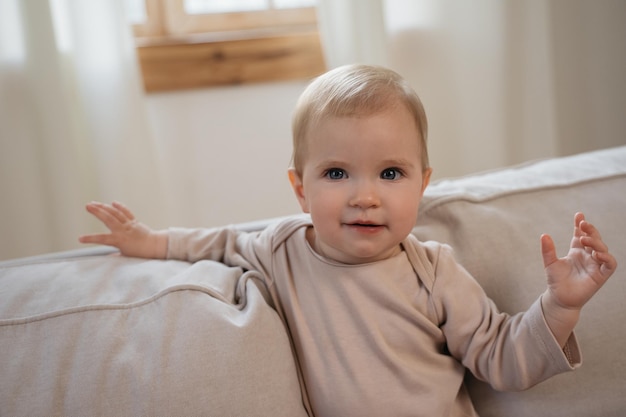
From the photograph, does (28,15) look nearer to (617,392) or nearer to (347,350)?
(347,350)

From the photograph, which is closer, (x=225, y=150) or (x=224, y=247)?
(x=224, y=247)

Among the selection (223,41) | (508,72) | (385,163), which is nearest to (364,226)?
(385,163)

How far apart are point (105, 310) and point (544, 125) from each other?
1.84m

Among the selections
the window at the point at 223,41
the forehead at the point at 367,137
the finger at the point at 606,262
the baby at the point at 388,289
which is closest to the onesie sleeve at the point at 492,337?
the baby at the point at 388,289

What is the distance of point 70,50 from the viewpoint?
71.2 inches

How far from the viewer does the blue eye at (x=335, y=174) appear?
0.91 meters

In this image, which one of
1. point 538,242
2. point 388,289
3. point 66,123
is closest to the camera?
point 388,289

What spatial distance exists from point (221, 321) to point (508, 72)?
1.69 metres

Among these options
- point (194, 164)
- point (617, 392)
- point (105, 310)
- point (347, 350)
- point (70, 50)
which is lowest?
point (617, 392)

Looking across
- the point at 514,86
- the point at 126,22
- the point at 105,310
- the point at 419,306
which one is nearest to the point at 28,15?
the point at 126,22

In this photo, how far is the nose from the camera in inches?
34.3

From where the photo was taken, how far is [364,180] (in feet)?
2.91

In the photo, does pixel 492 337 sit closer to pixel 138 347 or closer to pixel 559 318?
pixel 559 318

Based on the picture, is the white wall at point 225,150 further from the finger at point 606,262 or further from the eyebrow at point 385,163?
the finger at point 606,262
